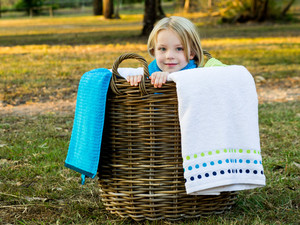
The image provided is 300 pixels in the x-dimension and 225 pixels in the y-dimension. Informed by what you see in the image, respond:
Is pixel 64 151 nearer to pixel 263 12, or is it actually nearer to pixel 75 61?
pixel 75 61

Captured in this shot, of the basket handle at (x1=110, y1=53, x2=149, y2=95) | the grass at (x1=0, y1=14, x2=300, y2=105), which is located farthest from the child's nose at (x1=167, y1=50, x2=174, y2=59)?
the grass at (x1=0, y1=14, x2=300, y2=105)

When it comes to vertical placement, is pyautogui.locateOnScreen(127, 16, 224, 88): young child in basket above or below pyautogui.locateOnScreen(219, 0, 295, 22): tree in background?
above

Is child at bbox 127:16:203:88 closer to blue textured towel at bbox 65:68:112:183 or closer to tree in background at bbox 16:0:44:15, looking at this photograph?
blue textured towel at bbox 65:68:112:183

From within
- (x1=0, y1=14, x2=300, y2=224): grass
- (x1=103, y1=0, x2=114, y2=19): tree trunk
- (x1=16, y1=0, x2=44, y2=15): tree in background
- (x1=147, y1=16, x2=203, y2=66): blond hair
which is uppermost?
(x1=147, y1=16, x2=203, y2=66): blond hair

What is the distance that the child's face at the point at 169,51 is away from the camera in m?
2.58

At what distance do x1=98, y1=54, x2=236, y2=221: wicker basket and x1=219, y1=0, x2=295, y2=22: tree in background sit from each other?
15.4 metres

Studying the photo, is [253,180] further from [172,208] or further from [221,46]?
[221,46]

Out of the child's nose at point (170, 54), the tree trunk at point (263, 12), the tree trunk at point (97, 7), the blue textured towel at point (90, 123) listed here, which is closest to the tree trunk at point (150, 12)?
the tree trunk at point (263, 12)

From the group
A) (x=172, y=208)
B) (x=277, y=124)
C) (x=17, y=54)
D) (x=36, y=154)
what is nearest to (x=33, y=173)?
(x=36, y=154)

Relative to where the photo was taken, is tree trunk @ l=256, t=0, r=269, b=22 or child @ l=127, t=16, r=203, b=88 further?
tree trunk @ l=256, t=0, r=269, b=22

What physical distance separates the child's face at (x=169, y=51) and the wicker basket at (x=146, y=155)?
0.29 metres

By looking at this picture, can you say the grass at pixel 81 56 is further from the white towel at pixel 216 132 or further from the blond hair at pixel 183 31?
the white towel at pixel 216 132

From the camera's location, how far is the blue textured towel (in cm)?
234

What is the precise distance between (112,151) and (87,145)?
14cm
